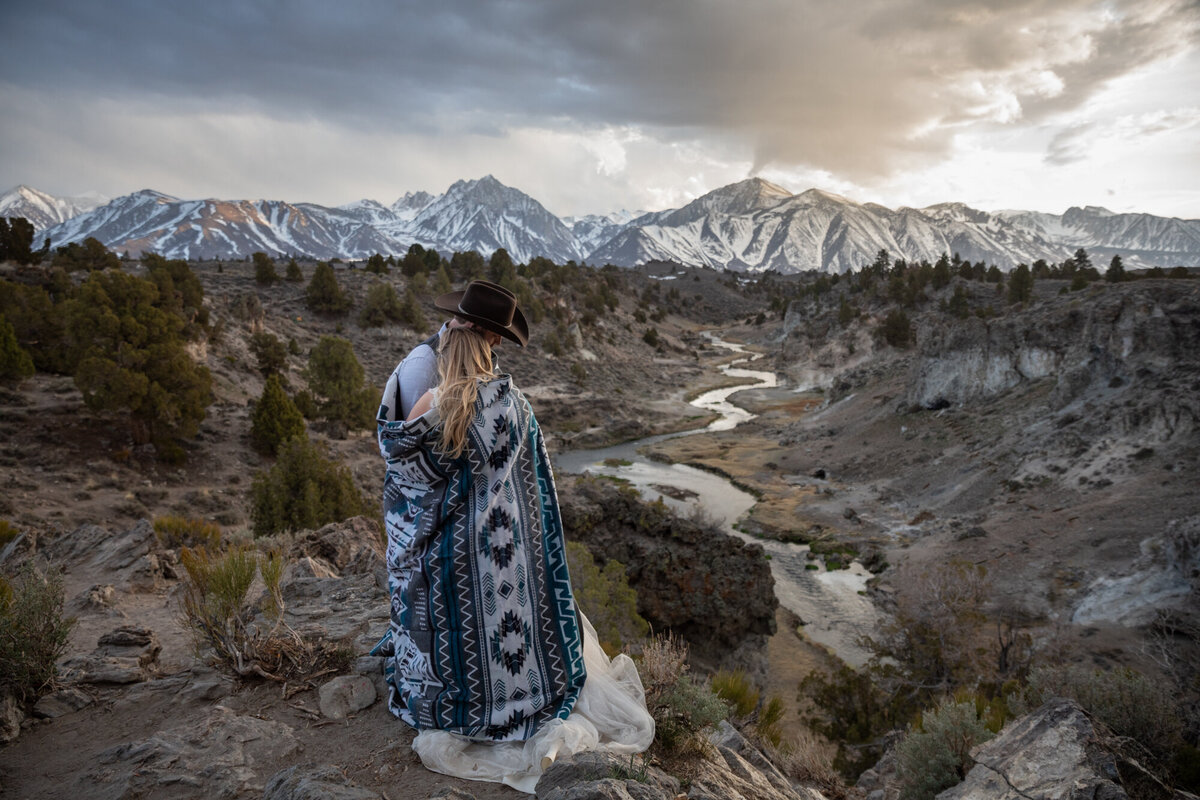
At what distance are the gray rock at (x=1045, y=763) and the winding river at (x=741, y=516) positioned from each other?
12.8m

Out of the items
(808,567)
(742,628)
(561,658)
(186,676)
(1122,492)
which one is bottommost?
(808,567)

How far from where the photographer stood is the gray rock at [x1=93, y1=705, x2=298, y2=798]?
298 centimetres

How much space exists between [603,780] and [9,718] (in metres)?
3.57

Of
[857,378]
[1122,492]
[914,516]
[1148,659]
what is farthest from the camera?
[857,378]

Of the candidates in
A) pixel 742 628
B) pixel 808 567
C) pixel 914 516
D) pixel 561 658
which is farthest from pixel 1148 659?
pixel 561 658

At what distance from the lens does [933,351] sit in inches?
1324

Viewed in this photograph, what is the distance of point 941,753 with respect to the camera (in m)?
4.96

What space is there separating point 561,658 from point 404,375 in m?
1.89

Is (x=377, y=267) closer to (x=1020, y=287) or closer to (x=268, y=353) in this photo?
(x=268, y=353)

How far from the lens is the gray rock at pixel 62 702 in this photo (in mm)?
3727

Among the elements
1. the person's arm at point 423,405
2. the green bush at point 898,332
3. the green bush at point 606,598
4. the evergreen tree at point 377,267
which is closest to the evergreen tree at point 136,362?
the green bush at point 606,598

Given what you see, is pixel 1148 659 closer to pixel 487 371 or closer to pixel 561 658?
pixel 561 658

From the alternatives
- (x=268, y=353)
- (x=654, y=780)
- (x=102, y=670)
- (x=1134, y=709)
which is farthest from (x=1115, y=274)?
(x=102, y=670)

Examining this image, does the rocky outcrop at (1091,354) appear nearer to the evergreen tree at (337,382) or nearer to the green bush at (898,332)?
the green bush at (898,332)
